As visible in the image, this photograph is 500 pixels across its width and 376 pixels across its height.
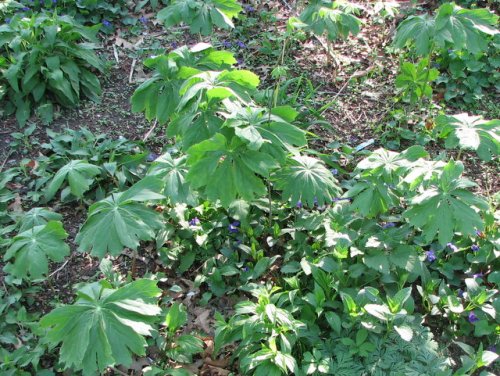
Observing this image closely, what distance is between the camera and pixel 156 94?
10.3 feet

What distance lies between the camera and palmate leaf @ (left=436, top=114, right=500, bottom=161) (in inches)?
112

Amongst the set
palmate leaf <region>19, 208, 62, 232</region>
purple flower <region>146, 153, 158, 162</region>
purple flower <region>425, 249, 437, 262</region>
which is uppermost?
palmate leaf <region>19, 208, 62, 232</region>

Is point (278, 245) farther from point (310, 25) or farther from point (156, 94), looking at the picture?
point (310, 25)

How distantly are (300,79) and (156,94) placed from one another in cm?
165

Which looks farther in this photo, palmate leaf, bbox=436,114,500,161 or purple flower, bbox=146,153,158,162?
purple flower, bbox=146,153,158,162

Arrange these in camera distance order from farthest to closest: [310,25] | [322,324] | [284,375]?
[310,25] < [322,324] < [284,375]

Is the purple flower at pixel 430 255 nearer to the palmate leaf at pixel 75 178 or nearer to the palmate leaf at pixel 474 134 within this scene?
the palmate leaf at pixel 474 134

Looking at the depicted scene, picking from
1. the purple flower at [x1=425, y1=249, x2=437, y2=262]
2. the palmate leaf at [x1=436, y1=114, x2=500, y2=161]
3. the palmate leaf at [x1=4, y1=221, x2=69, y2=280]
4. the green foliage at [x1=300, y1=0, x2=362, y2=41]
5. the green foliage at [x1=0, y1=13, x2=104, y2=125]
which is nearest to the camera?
the palmate leaf at [x1=4, y1=221, x2=69, y2=280]

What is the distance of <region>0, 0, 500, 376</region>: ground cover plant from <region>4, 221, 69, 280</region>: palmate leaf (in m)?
0.01

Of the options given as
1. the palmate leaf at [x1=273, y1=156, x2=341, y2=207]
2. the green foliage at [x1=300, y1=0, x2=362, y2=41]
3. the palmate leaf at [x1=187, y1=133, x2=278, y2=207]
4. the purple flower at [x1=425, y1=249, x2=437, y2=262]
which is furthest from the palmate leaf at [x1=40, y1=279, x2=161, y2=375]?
the green foliage at [x1=300, y1=0, x2=362, y2=41]

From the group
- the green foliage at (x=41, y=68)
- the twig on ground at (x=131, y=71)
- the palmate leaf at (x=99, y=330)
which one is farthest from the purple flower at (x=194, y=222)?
the twig on ground at (x=131, y=71)

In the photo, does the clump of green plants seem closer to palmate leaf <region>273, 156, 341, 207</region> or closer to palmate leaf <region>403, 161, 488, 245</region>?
palmate leaf <region>403, 161, 488, 245</region>

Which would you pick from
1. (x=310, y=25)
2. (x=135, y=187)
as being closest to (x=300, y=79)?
(x=310, y=25)

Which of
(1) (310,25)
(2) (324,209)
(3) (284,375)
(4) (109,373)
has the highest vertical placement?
(1) (310,25)
